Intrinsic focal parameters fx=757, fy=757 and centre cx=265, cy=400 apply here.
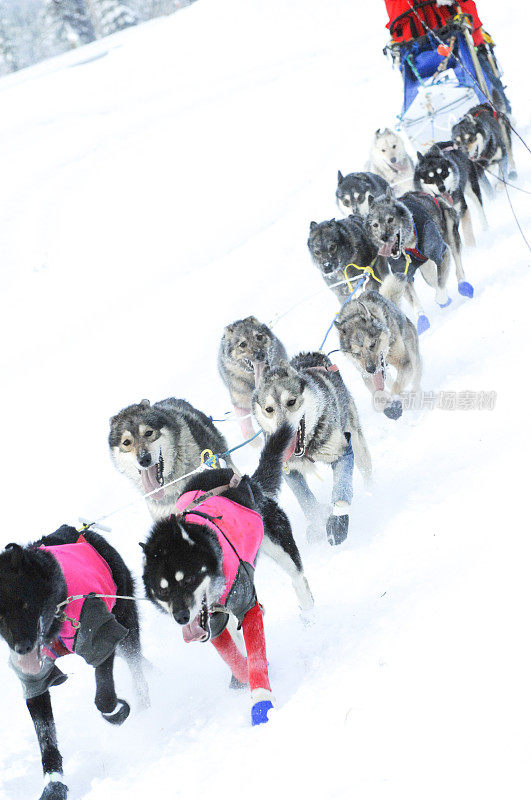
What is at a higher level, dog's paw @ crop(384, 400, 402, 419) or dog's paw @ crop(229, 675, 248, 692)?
dog's paw @ crop(384, 400, 402, 419)

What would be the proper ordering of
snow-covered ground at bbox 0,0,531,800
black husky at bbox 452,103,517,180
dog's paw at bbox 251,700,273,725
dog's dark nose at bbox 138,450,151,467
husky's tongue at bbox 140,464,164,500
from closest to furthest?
snow-covered ground at bbox 0,0,531,800 < dog's paw at bbox 251,700,273,725 < dog's dark nose at bbox 138,450,151,467 < husky's tongue at bbox 140,464,164,500 < black husky at bbox 452,103,517,180

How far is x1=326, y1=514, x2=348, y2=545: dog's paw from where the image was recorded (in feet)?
11.6

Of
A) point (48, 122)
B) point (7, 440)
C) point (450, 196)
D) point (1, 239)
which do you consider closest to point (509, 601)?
point (450, 196)

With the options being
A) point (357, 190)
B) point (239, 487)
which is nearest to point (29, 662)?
point (239, 487)

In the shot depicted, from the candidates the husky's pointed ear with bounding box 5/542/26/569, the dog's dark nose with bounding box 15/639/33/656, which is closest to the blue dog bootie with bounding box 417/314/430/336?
the husky's pointed ear with bounding box 5/542/26/569

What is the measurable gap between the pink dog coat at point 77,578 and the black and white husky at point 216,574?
0.95ft

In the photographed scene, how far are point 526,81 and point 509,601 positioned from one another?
12336 mm

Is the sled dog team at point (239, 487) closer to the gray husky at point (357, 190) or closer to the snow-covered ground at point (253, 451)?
the snow-covered ground at point (253, 451)

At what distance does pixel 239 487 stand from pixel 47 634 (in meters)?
0.89

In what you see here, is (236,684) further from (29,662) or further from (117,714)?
(29,662)

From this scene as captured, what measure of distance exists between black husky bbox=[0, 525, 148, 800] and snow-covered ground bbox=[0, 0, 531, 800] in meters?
0.21

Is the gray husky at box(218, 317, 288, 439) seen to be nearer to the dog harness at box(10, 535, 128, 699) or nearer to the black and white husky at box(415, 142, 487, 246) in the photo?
the black and white husky at box(415, 142, 487, 246)

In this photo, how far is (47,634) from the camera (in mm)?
2588

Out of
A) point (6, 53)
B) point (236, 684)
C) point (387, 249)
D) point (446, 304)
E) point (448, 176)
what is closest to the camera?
point (236, 684)
